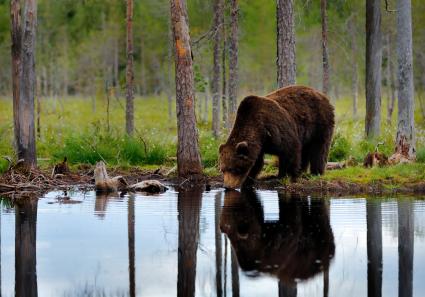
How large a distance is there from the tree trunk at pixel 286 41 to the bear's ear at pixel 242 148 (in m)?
3.75

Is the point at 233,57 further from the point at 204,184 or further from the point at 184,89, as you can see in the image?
the point at 204,184

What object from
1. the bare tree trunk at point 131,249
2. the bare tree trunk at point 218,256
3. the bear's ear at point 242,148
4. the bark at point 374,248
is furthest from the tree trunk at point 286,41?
the bare tree trunk at point 218,256

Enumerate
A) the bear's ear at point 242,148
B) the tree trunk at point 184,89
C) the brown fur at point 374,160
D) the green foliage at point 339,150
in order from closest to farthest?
the bear's ear at point 242,148
the tree trunk at point 184,89
the brown fur at point 374,160
the green foliage at point 339,150

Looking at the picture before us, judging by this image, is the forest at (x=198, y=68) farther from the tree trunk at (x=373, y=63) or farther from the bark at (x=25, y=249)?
the bark at (x=25, y=249)

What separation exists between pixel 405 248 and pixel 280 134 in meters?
5.27

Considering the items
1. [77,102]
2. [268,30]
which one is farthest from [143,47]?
[77,102]

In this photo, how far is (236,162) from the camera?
47.3ft

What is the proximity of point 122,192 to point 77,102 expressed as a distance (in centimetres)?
5069

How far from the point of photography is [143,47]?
54312 mm

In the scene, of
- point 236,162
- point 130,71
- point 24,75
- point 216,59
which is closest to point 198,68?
point 216,59

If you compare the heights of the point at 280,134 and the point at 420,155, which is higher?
the point at 280,134

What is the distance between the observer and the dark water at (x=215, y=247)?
8.07 metres

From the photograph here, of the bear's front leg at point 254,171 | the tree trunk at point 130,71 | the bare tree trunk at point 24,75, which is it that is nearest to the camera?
the bear's front leg at point 254,171

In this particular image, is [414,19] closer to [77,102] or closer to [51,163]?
[51,163]
